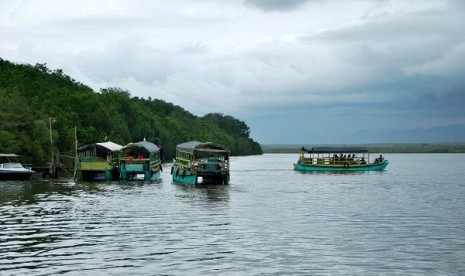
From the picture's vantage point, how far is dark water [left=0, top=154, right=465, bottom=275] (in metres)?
20.2

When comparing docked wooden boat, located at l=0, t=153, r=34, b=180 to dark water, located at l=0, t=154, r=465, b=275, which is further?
docked wooden boat, located at l=0, t=153, r=34, b=180

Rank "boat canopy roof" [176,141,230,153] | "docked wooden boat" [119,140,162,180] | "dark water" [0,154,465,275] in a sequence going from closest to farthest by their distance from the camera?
"dark water" [0,154,465,275] < "boat canopy roof" [176,141,230,153] < "docked wooden boat" [119,140,162,180]

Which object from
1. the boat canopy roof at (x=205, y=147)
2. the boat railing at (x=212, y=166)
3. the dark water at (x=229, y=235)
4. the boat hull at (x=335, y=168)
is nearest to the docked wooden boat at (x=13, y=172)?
the boat canopy roof at (x=205, y=147)

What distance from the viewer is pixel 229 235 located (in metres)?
26.8

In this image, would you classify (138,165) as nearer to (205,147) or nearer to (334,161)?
(205,147)

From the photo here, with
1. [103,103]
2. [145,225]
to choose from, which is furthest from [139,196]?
[103,103]

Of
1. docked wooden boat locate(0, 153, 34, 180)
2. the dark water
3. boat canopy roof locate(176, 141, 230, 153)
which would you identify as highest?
boat canopy roof locate(176, 141, 230, 153)

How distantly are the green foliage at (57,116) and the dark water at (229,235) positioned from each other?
32985 mm

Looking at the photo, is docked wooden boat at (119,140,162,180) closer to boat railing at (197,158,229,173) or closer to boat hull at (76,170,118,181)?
boat hull at (76,170,118,181)

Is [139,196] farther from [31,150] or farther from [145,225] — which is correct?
[31,150]

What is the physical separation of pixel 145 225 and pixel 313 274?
41.7 ft

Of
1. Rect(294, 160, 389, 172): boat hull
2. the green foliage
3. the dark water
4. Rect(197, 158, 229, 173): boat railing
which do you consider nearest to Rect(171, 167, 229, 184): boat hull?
Rect(197, 158, 229, 173): boat railing

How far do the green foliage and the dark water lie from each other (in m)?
33.0

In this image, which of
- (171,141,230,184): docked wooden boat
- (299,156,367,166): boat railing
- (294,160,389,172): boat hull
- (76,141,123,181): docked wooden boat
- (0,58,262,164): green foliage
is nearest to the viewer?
(171,141,230,184): docked wooden boat
